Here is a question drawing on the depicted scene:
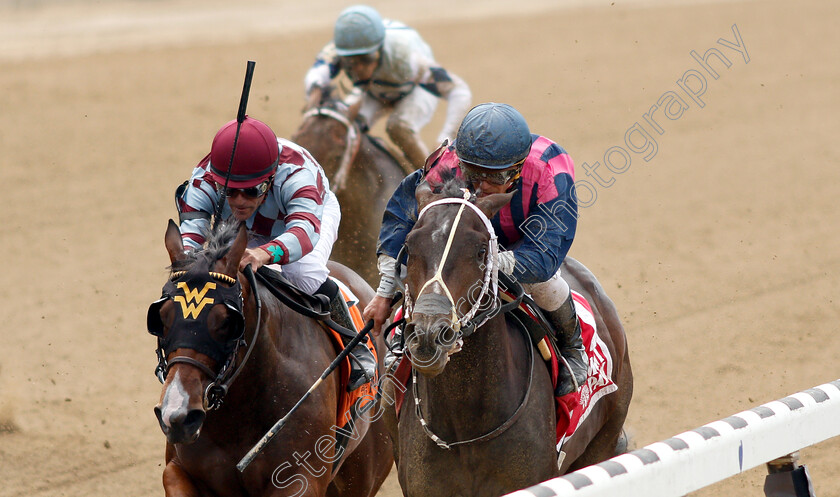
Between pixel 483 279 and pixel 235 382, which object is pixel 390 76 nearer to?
pixel 235 382

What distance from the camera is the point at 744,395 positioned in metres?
6.57

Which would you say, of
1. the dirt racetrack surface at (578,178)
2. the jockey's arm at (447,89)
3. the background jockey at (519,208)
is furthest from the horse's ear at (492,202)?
the jockey's arm at (447,89)

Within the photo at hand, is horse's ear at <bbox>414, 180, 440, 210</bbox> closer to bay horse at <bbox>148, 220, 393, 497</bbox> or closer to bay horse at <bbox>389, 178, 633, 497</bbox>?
bay horse at <bbox>389, 178, 633, 497</bbox>

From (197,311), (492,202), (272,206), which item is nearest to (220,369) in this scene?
(197,311)

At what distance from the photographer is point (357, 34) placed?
306 inches

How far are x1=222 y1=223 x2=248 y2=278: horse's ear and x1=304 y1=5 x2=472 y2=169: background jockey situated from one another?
4.08 meters

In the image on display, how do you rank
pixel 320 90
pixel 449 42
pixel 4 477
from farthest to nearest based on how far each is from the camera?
pixel 449 42 < pixel 320 90 < pixel 4 477

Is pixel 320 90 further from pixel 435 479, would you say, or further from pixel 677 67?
pixel 677 67

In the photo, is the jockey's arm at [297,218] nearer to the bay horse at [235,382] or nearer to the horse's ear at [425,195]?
the bay horse at [235,382]

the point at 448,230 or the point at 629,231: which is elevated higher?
the point at 448,230

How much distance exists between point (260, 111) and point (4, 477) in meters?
9.02

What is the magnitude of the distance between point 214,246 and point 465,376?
40.5 inches

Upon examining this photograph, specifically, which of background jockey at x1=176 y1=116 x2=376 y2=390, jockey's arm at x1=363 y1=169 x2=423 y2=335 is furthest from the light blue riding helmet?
jockey's arm at x1=363 y1=169 x2=423 y2=335

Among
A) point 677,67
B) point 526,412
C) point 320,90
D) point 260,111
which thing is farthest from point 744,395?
point 677,67
